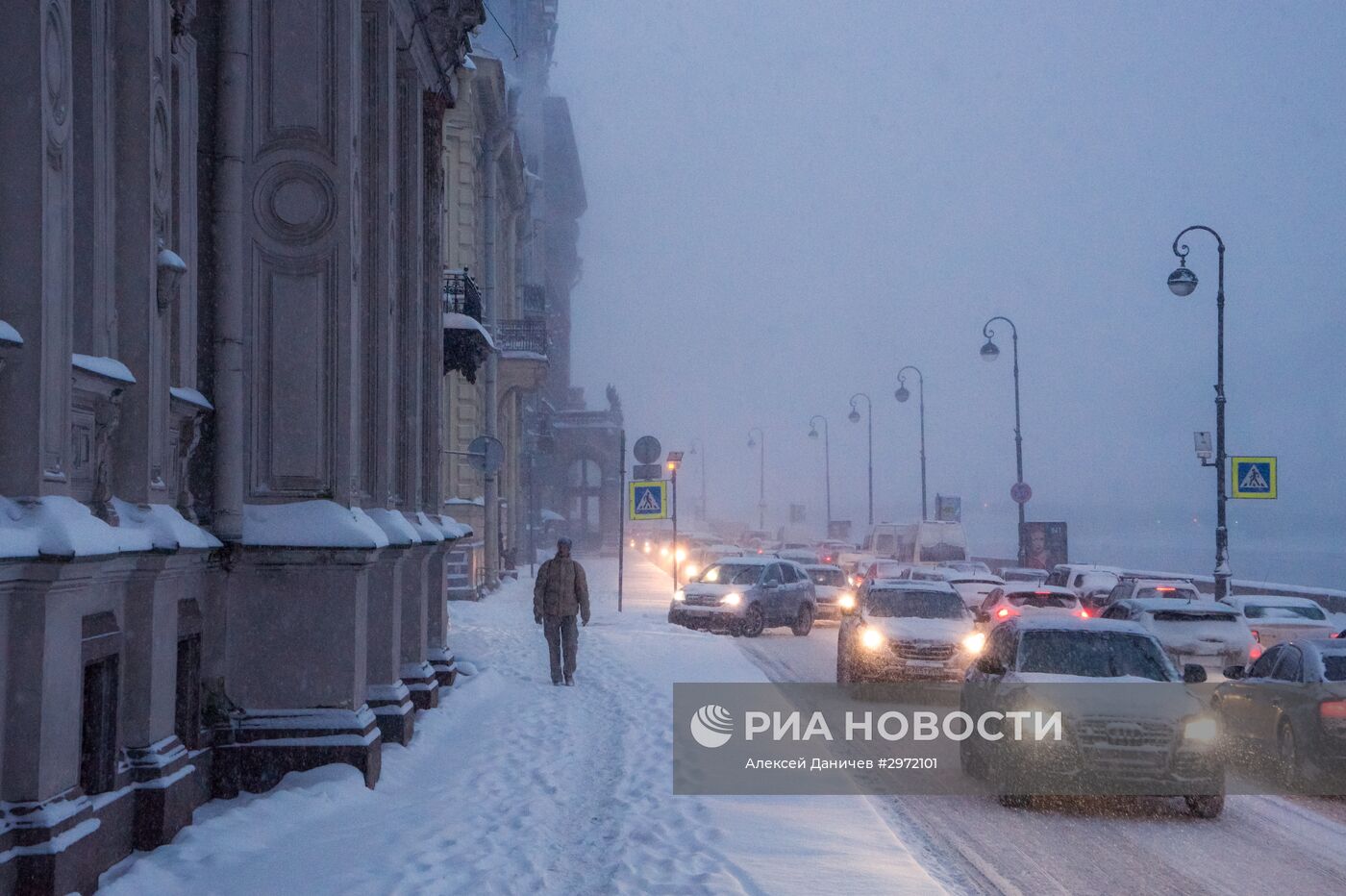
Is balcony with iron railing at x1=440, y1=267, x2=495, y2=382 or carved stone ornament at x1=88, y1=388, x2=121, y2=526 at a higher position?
balcony with iron railing at x1=440, y1=267, x2=495, y2=382

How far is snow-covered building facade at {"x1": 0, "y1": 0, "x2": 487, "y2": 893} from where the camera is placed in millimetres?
6785

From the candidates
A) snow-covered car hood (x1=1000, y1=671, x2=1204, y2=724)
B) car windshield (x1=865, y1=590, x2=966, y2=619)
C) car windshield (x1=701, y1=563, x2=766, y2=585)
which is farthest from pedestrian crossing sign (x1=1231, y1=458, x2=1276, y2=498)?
snow-covered car hood (x1=1000, y1=671, x2=1204, y2=724)

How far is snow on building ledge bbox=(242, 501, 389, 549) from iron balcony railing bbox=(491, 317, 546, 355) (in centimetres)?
2969

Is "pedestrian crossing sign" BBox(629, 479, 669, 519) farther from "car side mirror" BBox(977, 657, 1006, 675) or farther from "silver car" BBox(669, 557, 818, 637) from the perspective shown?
"car side mirror" BBox(977, 657, 1006, 675)

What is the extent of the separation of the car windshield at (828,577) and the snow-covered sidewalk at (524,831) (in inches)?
840

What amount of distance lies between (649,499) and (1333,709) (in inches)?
709

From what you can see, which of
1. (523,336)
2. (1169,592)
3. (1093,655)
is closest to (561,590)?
(1093,655)

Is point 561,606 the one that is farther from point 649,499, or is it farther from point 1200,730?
point 649,499

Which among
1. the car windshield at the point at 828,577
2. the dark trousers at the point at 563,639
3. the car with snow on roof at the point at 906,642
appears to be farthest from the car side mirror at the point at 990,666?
the car windshield at the point at 828,577

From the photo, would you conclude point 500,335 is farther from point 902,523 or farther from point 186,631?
point 186,631

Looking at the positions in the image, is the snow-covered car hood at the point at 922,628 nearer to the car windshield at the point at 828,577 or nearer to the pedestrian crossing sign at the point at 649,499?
the pedestrian crossing sign at the point at 649,499

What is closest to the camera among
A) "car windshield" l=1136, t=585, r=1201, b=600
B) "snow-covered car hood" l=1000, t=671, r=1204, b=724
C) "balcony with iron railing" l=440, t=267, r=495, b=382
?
"snow-covered car hood" l=1000, t=671, r=1204, b=724

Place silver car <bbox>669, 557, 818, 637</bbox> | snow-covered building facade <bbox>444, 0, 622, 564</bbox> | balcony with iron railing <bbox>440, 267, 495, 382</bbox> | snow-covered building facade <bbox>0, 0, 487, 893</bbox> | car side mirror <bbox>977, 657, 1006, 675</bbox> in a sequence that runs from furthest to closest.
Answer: snow-covered building facade <bbox>444, 0, 622, 564</bbox> → silver car <bbox>669, 557, 818, 637</bbox> → balcony with iron railing <bbox>440, 267, 495, 382</bbox> → car side mirror <bbox>977, 657, 1006, 675</bbox> → snow-covered building facade <bbox>0, 0, 487, 893</bbox>

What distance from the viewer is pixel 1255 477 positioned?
106ft
